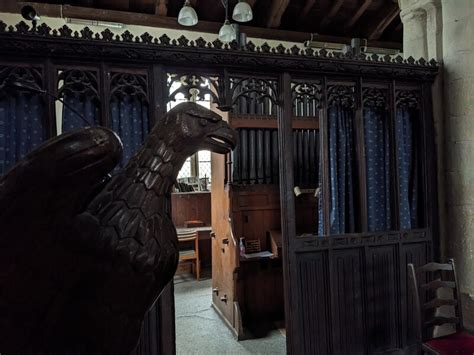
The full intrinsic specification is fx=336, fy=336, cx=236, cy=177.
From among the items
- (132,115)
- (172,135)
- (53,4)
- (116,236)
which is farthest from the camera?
(53,4)

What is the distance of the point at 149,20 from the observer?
14.8ft

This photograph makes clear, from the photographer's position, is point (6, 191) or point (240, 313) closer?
point (6, 191)

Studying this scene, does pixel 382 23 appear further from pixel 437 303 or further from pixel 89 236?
pixel 89 236

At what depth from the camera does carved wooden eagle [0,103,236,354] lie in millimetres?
689

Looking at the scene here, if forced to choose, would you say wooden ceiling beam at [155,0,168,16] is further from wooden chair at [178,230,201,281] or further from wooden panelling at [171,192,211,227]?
wooden chair at [178,230,201,281]

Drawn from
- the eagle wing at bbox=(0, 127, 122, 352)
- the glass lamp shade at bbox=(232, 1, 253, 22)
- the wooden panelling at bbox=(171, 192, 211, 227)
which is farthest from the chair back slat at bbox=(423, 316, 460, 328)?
the wooden panelling at bbox=(171, 192, 211, 227)

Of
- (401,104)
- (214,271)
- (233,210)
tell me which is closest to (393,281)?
(401,104)

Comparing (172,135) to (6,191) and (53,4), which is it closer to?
(6,191)

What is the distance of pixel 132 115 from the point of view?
2078mm

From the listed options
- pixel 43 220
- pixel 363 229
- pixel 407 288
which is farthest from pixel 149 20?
pixel 43 220

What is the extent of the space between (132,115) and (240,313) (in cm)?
211

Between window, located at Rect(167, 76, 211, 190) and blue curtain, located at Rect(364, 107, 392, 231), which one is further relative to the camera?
window, located at Rect(167, 76, 211, 190)

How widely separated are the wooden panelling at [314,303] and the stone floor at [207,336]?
696 mm

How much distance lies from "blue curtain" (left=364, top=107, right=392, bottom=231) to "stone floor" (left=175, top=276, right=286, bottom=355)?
4.64 feet
